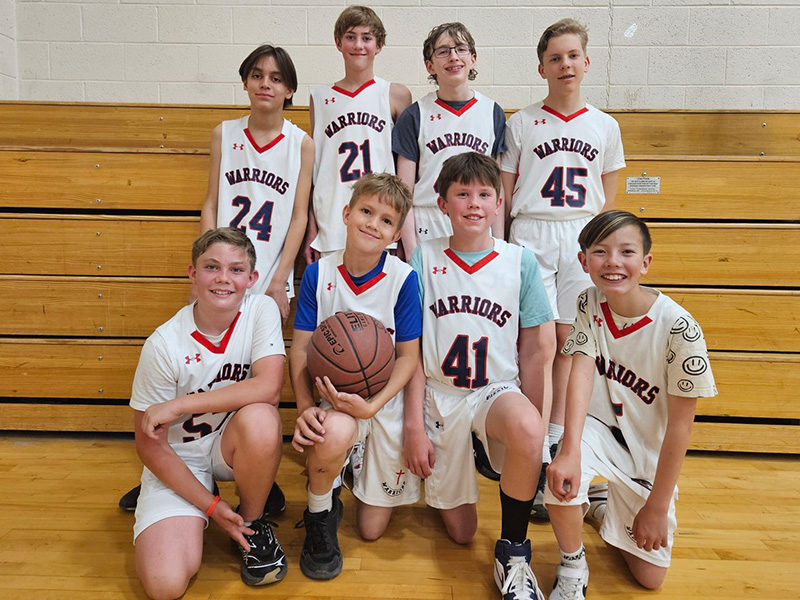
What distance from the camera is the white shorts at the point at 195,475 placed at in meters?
1.43

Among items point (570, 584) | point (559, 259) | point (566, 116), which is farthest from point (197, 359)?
point (566, 116)

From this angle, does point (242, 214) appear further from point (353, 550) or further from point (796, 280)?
point (796, 280)

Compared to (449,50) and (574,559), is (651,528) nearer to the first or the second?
(574,559)

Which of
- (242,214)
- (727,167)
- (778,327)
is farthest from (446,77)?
(778,327)

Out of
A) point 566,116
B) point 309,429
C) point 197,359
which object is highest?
point 566,116

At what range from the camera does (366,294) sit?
5.44ft

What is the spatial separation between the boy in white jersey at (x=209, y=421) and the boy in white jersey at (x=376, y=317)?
10cm

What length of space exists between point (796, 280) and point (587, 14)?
1781 mm

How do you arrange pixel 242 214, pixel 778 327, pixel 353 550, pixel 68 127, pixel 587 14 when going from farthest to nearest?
1. pixel 587 14
2. pixel 68 127
3. pixel 778 327
4. pixel 242 214
5. pixel 353 550

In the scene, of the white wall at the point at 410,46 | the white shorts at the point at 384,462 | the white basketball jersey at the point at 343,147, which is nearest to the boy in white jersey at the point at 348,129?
the white basketball jersey at the point at 343,147

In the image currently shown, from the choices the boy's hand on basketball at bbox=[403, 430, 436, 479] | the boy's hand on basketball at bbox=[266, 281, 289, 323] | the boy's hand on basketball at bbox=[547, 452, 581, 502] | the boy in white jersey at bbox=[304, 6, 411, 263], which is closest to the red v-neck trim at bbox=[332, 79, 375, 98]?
the boy in white jersey at bbox=[304, 6, 411, 263]

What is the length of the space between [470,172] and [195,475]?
108 cm

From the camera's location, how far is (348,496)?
1919 millimetres

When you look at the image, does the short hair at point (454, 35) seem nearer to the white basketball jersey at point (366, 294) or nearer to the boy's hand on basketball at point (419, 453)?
the white basketball jersey at point (366, 294)
